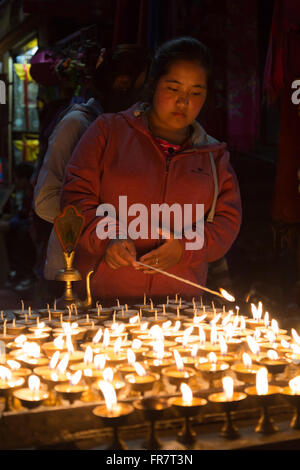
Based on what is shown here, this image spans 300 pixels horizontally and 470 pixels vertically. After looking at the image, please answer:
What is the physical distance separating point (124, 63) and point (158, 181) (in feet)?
2.65

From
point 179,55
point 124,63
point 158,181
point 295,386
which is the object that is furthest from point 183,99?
point 295,386

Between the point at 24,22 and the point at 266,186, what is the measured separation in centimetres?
662

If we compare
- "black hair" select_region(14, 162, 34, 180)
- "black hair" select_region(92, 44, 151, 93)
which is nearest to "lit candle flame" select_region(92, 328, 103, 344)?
"black hair" select_region(92, 44, 151, 93)

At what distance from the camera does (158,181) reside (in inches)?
112

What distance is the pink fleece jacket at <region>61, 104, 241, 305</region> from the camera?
280 centimetres

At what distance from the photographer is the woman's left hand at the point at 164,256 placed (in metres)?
2.56

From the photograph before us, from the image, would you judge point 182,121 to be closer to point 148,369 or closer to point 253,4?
point 148,369

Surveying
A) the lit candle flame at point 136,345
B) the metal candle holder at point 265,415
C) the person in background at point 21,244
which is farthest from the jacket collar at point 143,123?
the person in background at point 21,244

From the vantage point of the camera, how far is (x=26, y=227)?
9.66 metres

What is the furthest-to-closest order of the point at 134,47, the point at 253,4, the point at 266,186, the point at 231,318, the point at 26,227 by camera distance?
1. the point at 26,227
2. the point at 266,186
3. the point at 253,4
4. the point at 134,47
5. the point at 231,318

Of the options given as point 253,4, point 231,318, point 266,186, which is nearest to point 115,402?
point 231,318

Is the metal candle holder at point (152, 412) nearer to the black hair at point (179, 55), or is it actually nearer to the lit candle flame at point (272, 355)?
the lit candle flame at point (272, 355)

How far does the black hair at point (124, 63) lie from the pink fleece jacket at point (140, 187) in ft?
1.25

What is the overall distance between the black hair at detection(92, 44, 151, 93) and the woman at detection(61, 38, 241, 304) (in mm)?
318
